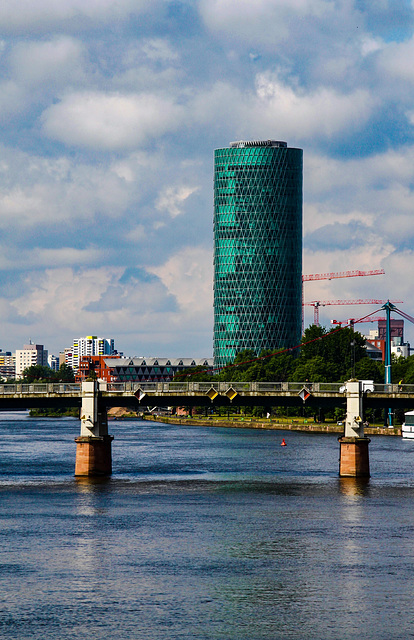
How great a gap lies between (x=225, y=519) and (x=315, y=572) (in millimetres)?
20343

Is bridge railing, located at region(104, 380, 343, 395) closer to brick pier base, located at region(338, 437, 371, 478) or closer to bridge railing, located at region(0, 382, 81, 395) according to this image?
bridge railing, located at region(0, 382, 81, 395)

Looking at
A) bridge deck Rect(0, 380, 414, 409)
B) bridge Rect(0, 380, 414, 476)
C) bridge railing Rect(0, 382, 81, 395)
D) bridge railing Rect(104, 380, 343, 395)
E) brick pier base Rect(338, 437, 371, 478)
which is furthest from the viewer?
bridge railing Rect(0, 382, 81, 395)

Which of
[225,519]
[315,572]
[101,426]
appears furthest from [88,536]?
[101,426]

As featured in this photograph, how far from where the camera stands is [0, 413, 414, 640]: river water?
58.2 meters

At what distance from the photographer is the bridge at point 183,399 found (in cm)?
11481

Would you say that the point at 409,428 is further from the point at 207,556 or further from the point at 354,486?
the point at 207,556

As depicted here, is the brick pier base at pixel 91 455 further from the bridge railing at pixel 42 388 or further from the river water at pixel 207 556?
the bridge railing at pixel 42 388

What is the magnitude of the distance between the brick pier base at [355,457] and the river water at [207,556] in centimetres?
171

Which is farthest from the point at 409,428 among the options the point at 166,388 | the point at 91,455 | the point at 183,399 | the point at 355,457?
the point at 91,455

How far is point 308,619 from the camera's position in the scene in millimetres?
58812

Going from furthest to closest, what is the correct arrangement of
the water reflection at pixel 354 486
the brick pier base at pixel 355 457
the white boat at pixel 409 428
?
1. the white boat at pixel 409 428
2. the brick pier base at pixel 355 457
3. the water reflection at pixel 354 486

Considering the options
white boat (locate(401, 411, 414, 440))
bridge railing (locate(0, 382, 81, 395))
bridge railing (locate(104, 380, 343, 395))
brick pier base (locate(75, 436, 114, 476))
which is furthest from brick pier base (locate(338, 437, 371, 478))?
white boat (locate(401, 411, 414, 440))

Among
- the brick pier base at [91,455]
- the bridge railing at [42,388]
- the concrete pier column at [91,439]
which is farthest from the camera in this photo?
the bridge railing at [42,388]

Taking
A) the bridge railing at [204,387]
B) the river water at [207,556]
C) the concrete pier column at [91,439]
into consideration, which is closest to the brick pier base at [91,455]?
the concrete pier column at [91,439]
